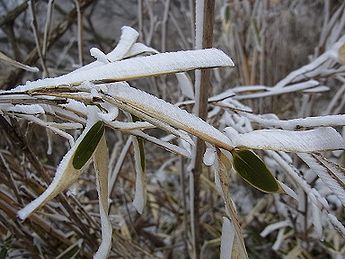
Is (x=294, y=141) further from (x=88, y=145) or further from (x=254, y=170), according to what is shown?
(x=88, y=145)

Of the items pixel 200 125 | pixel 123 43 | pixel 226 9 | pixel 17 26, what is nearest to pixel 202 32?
pixel 123 43

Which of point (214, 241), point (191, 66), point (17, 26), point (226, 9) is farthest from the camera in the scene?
point (17, 26)

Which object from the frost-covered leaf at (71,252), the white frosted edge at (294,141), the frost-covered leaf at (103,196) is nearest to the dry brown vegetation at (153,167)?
the frost-covered leaf at (71,252)

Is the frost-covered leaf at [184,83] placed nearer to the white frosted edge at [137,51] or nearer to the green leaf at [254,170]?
the white frosted edge at [137,51]

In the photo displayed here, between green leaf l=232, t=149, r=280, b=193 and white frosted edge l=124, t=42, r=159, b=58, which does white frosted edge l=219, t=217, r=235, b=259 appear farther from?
white frosted edge l=124, t=42, r=159, b=58

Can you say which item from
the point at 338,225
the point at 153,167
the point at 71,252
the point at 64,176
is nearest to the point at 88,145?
the point at 64,176

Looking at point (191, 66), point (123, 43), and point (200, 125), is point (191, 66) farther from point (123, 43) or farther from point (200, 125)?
point (123, 43)

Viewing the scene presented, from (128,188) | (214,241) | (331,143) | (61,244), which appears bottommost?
(128,188)
